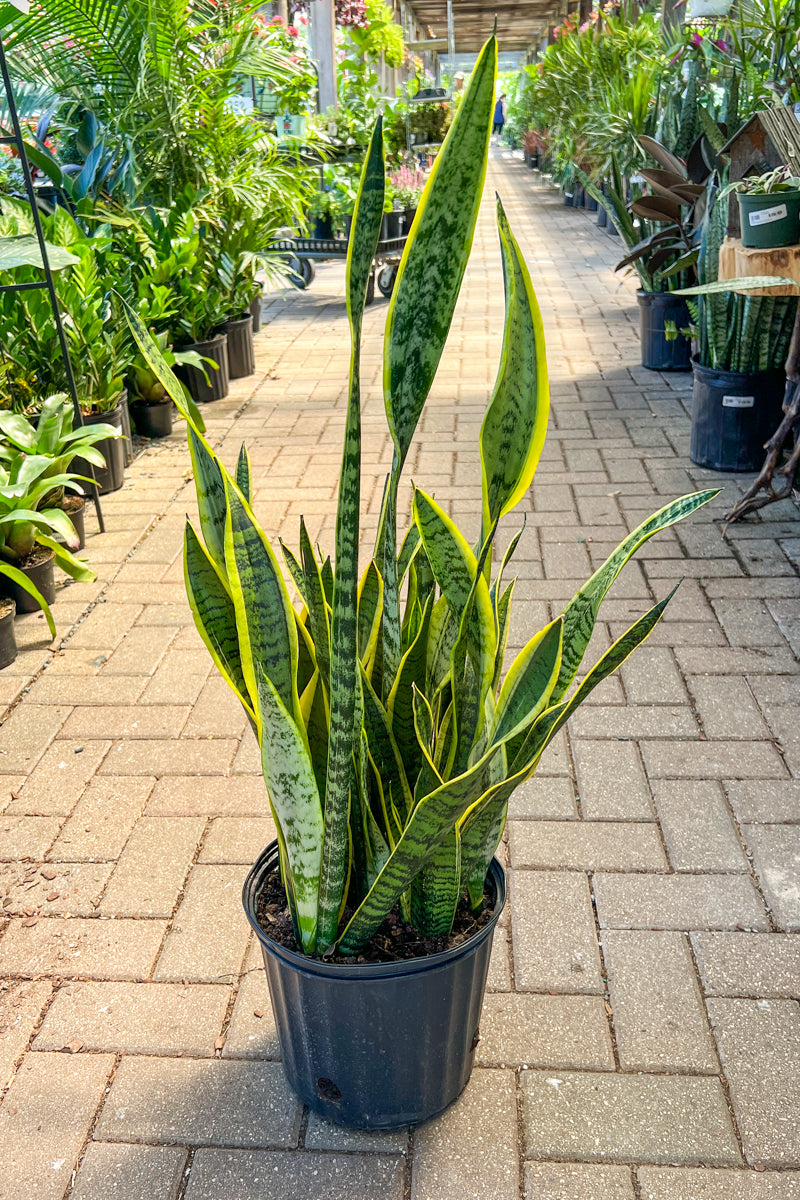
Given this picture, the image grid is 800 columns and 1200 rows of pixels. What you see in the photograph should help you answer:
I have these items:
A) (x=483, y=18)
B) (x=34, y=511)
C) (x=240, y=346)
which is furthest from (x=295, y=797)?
(x=483, y=18)

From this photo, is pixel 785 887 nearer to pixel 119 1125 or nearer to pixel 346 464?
pixel 119 1125

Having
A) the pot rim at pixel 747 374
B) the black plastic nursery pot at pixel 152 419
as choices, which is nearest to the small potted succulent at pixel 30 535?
the black plastic nursery pot at pixel 152 419

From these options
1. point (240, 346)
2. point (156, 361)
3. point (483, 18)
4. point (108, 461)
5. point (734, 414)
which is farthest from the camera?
point (483, 18)

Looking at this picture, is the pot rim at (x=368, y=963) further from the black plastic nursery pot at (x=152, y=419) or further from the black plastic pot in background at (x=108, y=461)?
the black plastic nursery pot at (x=152, y=419)

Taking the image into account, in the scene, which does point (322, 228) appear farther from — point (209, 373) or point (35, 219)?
point (35, 219)

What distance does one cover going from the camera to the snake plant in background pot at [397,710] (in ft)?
3.40

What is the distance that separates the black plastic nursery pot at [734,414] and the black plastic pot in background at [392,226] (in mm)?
4198

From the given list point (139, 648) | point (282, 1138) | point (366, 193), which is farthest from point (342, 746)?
point (139, 648)

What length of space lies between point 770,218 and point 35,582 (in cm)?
267

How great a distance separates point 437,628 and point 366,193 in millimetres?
681

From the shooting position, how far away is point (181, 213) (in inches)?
190

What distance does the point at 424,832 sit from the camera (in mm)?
1141

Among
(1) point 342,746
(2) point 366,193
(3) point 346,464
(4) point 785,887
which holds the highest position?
(2) point 366,193

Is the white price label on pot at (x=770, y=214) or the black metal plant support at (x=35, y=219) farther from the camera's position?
the white price label on pot at (x=770, y=214)
